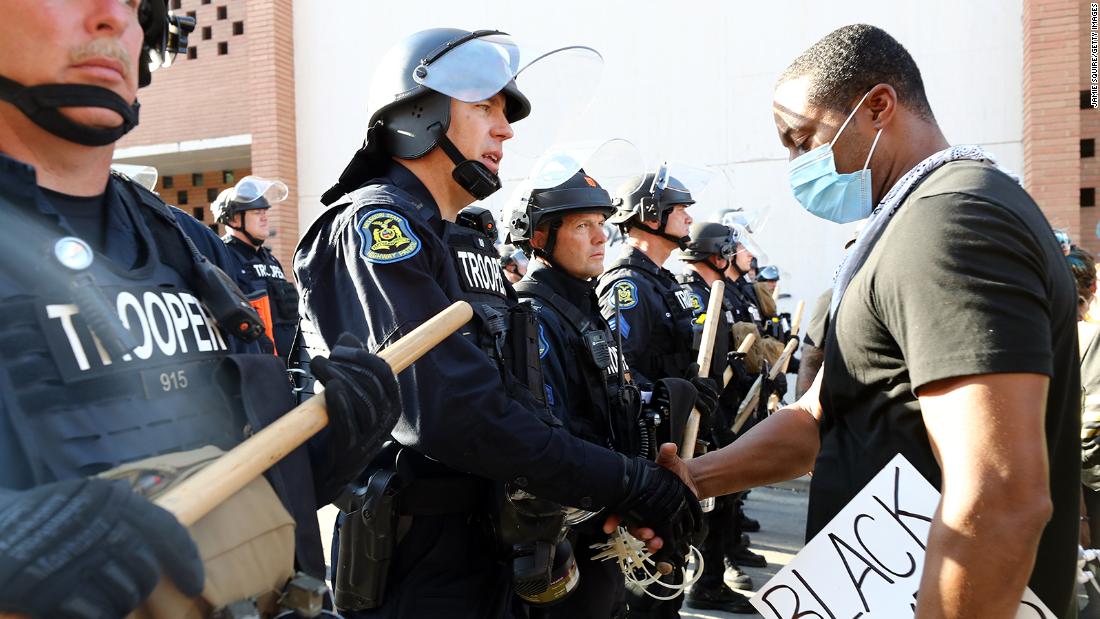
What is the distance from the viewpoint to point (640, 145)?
449 inches

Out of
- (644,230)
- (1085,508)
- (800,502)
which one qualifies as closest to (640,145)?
(800,502)

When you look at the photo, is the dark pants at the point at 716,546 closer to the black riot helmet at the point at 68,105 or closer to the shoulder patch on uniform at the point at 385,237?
the shoulder patch on uniform at the point at 385,237

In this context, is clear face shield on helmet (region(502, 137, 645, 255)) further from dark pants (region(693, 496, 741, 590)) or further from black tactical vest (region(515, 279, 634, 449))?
dark pants (region(693, 496, 741, 590))

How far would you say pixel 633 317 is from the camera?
4.95m

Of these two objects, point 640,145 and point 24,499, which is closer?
point 24,499

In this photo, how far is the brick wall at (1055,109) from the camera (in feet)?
30.8

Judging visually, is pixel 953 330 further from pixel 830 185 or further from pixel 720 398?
pixel 720 398

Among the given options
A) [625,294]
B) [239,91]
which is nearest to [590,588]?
[625,294]

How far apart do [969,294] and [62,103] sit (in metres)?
1.53

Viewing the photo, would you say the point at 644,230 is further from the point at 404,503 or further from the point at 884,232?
the point at 884,232

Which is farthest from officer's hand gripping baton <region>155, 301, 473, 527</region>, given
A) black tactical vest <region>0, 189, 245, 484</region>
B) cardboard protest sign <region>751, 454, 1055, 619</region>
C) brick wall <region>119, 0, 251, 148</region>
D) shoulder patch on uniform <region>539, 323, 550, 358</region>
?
brick wall <region>119, 0, 251, 148</region>

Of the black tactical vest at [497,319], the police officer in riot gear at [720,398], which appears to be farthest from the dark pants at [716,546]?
the black tactical vest at [497,319]

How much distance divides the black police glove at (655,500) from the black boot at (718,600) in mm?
3101

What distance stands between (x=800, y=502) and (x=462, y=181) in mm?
6926
